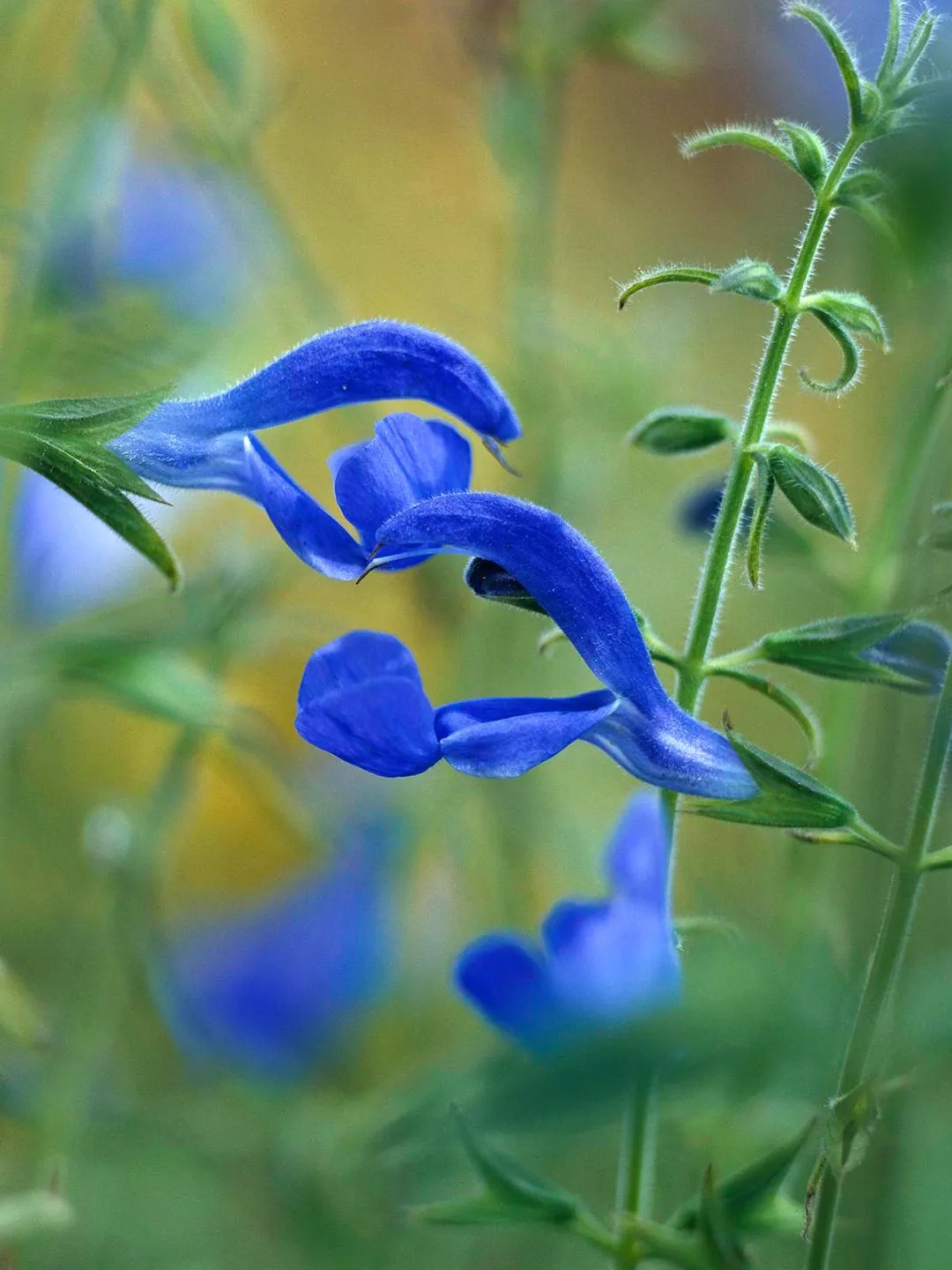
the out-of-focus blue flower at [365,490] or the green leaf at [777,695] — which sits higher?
the out-of-focus blue flower at [365,490]

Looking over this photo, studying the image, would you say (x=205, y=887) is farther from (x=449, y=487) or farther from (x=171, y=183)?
(x=449, y=487)

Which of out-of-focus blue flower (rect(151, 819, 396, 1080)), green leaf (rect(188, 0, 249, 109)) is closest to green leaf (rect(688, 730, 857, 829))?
out-of-focus blue flower (rect(151, 819, 396, 1080))

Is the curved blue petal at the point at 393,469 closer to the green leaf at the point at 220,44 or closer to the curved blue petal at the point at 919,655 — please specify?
the curved blue petal at the point at 919,655

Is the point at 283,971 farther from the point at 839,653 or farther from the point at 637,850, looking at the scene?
the point at 839,653

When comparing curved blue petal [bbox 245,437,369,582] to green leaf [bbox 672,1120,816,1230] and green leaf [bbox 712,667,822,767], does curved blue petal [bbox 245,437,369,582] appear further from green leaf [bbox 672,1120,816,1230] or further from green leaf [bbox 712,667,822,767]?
green leaf [bbox 672,1120,816,1230]

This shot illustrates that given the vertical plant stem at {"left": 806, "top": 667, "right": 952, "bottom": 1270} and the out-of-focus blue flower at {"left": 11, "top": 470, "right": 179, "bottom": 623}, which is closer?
the vertical plant stem at {"left": 806, "top": 667, "right": 952, "bottom": 1270}

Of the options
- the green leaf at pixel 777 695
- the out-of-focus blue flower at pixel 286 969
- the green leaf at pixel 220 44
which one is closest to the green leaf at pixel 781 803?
the green leaf at pixel 777 695
